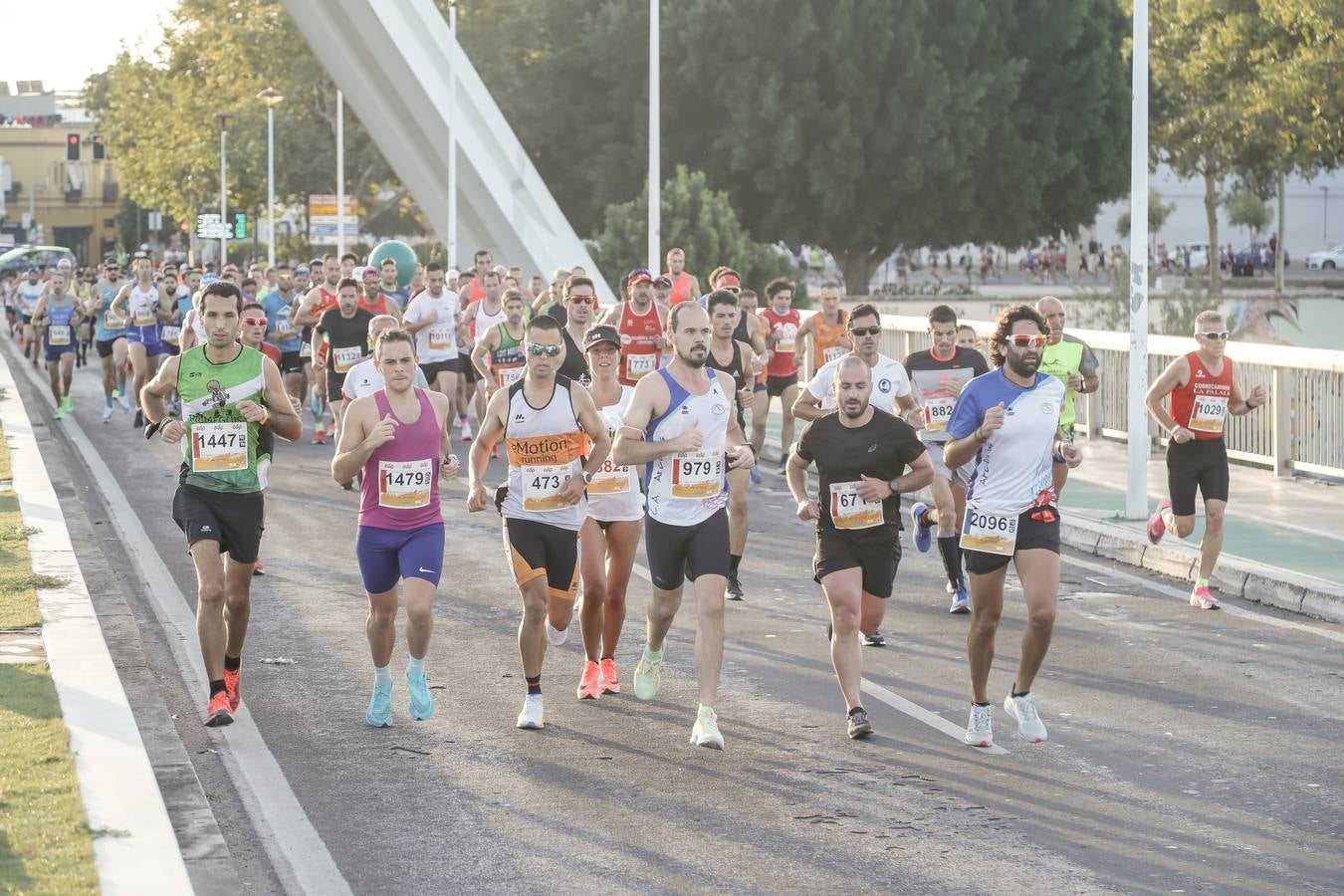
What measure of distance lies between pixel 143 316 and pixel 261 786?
1700 centimetres

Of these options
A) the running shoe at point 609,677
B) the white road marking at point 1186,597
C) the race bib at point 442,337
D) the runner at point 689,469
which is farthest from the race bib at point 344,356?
the runner at point 689,469

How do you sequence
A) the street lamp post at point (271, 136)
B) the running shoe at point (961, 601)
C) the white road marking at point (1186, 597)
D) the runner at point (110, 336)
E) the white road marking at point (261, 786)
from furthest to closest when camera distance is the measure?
the street lamp post at point (271, 136) < the runner at point (110, 336) < the running shoe at point (961, 601) < the white road marking at point (1186, 597) < the white road marking at point (261, 786)

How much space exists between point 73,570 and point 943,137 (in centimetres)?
3985

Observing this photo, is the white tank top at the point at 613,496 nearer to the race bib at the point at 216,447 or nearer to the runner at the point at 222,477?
the runner at the point at 222,477

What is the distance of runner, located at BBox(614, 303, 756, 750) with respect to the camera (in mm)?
8992

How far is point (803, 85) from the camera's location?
50.5m

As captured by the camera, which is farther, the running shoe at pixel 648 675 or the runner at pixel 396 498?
the running shoe at pixel 648 675

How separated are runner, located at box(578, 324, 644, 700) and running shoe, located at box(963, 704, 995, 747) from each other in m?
1.84

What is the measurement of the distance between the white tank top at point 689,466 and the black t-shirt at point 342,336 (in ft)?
32.1

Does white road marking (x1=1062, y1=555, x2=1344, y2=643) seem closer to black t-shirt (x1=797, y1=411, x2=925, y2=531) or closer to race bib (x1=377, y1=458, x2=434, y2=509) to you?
black t-shirt (x1=797, y1=411, x2=925, y2=531)

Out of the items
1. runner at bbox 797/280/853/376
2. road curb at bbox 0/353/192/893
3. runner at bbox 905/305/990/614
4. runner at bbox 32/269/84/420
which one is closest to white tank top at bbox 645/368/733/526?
road curb at bbox 0/353/192/893

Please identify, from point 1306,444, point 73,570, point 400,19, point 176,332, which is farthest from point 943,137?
point 73,570

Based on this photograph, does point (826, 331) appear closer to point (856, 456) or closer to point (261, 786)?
point (856, 456)

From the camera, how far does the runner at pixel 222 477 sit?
9211 mm
